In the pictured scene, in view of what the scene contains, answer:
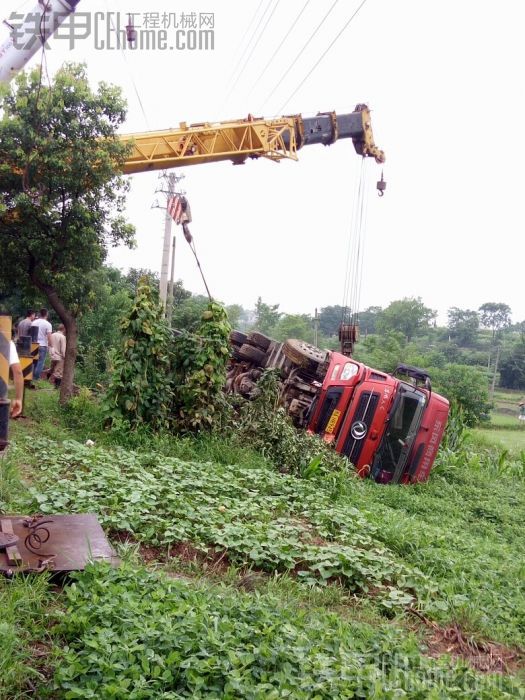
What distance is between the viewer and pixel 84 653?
2.73 meters

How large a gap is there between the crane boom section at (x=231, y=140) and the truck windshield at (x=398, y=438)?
561cm

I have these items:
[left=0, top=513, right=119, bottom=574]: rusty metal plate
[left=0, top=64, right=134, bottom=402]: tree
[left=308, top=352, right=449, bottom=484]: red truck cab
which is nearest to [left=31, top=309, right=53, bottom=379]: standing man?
[left=0, top=64, right=134, bottom=402]: tree

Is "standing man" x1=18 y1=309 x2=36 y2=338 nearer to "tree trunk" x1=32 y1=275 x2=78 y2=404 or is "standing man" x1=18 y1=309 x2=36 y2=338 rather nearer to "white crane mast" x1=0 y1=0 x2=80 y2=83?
"tree trunk" x1=32 y1=275 x2=78 y2=404

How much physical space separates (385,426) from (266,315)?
38.3 meters

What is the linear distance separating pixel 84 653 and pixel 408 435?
24.9 ft

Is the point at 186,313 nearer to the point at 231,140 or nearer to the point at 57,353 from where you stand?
the point at 57,353

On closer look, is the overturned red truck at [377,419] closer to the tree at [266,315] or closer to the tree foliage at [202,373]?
the tree foliage at [202,373]

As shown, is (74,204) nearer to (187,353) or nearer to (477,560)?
(187,353)

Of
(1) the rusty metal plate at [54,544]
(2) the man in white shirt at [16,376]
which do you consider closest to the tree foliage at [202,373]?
(2) the man in white shirt at [16,376]

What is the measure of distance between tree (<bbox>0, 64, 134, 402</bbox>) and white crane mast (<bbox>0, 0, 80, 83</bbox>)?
3.03ft

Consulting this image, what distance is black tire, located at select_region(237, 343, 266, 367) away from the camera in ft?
38.6

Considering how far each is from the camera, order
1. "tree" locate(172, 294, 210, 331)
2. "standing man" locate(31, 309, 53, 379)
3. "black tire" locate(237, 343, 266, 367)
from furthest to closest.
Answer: "tree" locate(172, 294, 210, 331), "standing man" locate(31, 309, 53, 379), "black tire" locate(237, 343, 266, 367)

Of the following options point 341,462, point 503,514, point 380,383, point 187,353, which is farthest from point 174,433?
point 503,514

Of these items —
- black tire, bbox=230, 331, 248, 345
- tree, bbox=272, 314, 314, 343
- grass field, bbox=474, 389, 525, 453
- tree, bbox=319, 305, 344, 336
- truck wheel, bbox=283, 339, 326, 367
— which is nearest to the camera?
truck wheel, bbox=283, 339, 326, 367
